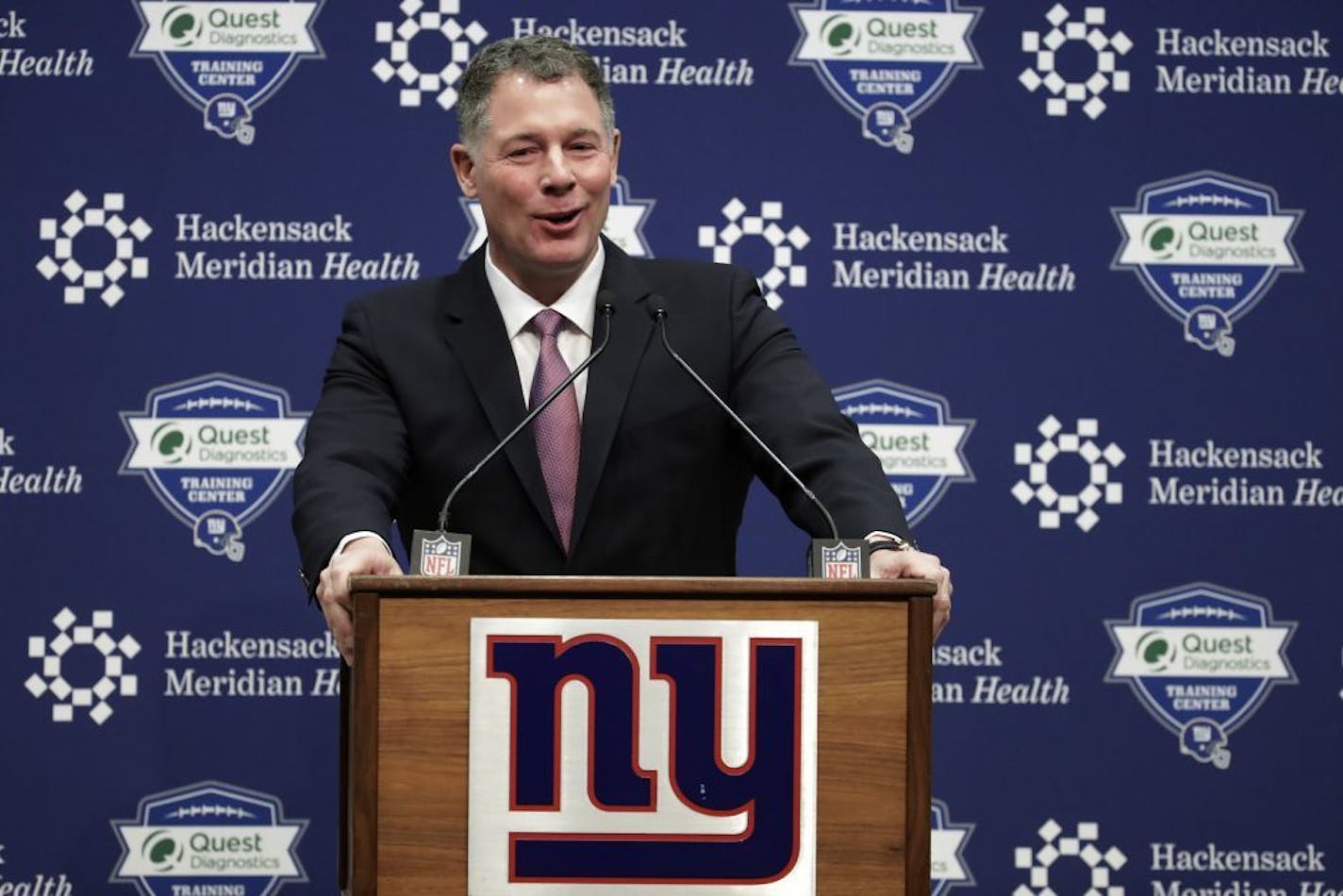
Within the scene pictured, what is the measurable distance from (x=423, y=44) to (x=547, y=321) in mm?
1387

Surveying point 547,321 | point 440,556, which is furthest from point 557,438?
point 440,556

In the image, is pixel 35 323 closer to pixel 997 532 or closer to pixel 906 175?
pixel 906 175

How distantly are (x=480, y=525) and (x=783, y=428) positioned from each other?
1.41 ft

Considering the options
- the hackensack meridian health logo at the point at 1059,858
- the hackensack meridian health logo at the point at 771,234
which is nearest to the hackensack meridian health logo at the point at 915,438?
the hackensack meridian health logo at the point at 771,234

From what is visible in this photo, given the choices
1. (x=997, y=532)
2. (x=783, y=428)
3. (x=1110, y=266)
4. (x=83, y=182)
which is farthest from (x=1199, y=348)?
(x=83, y=182)

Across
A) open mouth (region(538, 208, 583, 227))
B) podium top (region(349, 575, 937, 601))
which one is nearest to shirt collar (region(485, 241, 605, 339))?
open mouth (region(538, 208, 583, 227))

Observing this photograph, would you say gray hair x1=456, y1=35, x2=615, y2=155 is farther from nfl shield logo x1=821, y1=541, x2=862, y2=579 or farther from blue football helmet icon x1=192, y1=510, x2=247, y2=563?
blue football helmet icon x1=192, y1=510, x2=247, y2=563

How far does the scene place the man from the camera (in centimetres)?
200

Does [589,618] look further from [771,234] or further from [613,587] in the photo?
[771,234]

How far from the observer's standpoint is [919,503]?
10.7ft

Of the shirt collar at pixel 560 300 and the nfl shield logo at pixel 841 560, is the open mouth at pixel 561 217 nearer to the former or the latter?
the shirt collar at pixel 560 300

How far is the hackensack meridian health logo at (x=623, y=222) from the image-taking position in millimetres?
3258

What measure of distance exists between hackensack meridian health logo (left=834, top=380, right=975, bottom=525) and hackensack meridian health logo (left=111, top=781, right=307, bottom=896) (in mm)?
1521

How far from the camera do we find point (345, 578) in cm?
158
